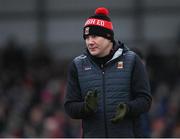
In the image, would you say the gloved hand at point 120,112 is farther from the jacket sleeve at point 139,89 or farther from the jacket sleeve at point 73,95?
the jacket sleeve at point 73,95

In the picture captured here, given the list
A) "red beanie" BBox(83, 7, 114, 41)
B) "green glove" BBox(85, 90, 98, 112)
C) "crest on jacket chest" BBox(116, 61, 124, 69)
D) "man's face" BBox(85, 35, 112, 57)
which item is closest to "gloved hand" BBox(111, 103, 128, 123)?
"green glove" BBox(85, 90, 98, 112)

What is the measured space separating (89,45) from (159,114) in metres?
7.05

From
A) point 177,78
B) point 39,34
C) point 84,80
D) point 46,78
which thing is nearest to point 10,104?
point 46,78

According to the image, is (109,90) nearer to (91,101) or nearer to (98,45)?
(91,101)

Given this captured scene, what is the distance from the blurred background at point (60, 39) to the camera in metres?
13.7

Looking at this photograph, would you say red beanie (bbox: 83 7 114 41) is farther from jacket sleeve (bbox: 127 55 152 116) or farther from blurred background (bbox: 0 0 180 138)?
blurred background (bbox: 0 0 180 138)

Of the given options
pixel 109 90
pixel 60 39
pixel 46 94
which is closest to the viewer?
pixel 109 90

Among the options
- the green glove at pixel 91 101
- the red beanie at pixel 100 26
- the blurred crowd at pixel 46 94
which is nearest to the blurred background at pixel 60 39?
the blurred crowd at pixel 46 94

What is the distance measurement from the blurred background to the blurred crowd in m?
0.02

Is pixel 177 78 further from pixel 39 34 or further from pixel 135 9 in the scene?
pixel 39 34

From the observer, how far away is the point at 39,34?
48.3 ft

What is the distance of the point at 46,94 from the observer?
13.4 meters

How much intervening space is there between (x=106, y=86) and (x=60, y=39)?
914 centimetres

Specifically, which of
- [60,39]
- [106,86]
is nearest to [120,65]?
[106,86]
